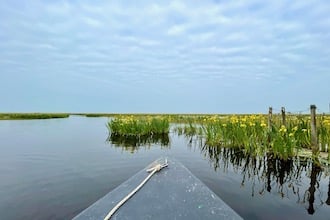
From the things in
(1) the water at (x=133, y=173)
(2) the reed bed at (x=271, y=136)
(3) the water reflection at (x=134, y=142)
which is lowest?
(1) the water at (x=133, y=173)

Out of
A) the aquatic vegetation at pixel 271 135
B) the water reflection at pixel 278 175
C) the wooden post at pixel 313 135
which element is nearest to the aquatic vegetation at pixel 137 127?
the aquatic vegetation at pixel 271 135

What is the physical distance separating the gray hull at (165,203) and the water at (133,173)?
140cm

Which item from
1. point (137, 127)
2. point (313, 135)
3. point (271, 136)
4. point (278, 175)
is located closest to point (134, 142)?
point (137, 127)

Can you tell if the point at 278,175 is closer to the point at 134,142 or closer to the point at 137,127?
the point at 134,142

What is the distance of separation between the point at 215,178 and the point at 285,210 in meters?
2.39

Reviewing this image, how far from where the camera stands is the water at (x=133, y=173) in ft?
15.6

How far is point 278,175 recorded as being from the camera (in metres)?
7.07

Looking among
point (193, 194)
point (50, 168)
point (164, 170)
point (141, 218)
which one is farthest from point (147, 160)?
point (141, 218)

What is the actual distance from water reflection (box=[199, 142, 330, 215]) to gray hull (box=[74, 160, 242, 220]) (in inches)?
94.2

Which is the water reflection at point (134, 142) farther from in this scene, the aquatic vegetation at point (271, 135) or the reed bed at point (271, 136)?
the reed bed at point (271, 136)

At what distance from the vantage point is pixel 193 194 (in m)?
3.43

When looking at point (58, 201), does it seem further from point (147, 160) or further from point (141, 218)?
point (147, 160)

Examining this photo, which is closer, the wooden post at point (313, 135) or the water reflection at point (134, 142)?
the wooden post at point (313, 135)

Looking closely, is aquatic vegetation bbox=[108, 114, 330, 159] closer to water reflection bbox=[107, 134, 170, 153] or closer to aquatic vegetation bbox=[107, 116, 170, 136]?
water reflection bbox=[107, 134, 170, 153]
